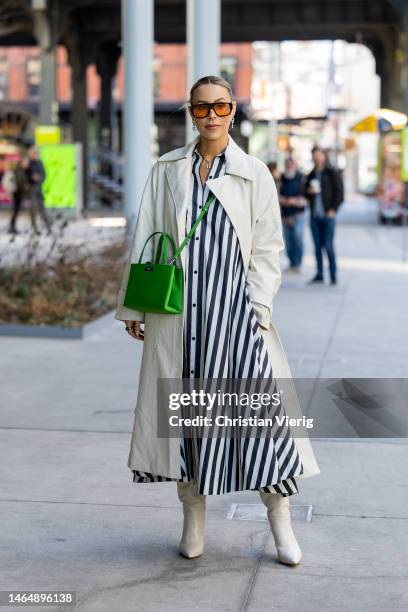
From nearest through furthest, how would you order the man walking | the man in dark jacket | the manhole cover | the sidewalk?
the sidewalk → the manhole cover → the man in dark jacket → the man walking

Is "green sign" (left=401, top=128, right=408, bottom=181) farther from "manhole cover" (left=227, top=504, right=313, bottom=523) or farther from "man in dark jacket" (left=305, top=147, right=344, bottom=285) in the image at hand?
"manhole cover" (left=227, top=504, right=313, bottom=523)

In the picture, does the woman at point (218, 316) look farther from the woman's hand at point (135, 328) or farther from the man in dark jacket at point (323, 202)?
the man in dark jacket at point (323, 202)

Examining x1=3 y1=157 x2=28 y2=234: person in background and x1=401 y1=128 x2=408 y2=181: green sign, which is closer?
x1=401 y1=128 x2=408 y2=181: green sign

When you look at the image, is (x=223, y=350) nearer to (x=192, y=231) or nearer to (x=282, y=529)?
(x=192, y=231)

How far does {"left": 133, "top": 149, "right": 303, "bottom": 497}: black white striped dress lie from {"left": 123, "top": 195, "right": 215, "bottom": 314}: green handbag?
0.21 feet

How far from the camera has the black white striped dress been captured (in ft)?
16.0

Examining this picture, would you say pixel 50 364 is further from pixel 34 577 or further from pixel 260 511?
pixel 34 577

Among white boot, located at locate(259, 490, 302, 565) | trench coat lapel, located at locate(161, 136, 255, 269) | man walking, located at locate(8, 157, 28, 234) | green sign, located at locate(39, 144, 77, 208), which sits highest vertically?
trench coat lapel, located at locate(161, 136, 255, 269)

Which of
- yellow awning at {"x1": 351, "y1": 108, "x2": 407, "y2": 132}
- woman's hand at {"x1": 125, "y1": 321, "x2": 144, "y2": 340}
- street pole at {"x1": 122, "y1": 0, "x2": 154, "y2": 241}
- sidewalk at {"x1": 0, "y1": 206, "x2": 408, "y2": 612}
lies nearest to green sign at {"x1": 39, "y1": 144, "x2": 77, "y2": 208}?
street pole at {"x1": 122, "y1": 0, "x2": 154, "y2": 241}

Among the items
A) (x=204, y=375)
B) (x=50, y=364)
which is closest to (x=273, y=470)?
(x=204, y=375)

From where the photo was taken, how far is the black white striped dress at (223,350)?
4.87 meters

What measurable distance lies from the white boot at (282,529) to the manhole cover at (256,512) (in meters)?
0.66

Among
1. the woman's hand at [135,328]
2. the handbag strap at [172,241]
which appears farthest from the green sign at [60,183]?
the handbag strap at [172,241]

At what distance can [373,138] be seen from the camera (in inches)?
3959
